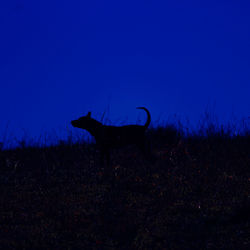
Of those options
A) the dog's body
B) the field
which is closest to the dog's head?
the dog's body

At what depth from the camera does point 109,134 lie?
25.9 feet

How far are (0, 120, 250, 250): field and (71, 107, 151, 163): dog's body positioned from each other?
1.31 feet

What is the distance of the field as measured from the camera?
421 cm

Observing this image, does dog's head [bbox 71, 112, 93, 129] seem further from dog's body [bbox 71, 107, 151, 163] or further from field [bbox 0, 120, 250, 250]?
field [bbox 0, 120, 250, 250]

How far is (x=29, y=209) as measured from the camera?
5.30 metres

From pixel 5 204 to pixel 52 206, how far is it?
0.70 m

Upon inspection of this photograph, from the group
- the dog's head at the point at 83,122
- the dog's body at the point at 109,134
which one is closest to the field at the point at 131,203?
the dog's body at the point at 109,134

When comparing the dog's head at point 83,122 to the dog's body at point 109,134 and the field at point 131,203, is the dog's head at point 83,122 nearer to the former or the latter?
the dog's body at point 109,134

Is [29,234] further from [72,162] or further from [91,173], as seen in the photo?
[72,162]

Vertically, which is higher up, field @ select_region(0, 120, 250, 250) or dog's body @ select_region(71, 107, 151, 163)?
dog's body @ select_region(71, 107, 151, 163)

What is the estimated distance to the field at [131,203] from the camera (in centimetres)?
421

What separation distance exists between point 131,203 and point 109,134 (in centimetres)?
281

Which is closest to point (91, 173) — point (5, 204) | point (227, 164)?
point (5, 204)

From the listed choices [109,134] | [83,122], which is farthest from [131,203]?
[83,122]
